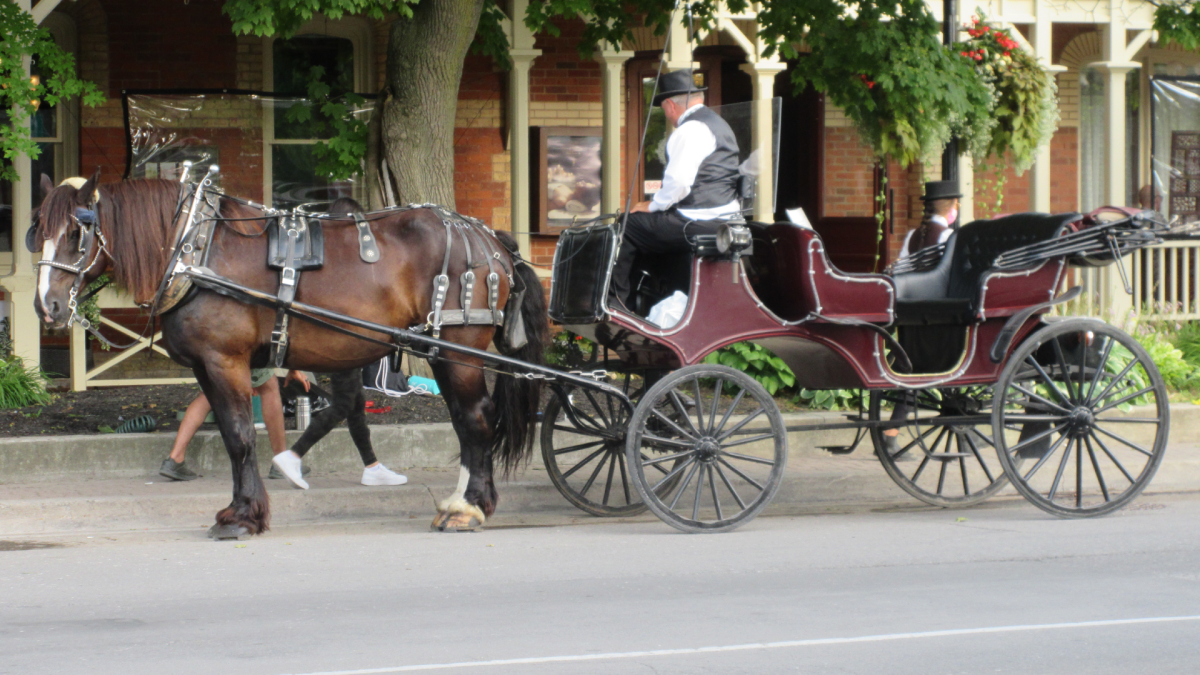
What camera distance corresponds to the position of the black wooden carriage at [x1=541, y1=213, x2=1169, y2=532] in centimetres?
678

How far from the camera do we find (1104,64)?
1316 cm

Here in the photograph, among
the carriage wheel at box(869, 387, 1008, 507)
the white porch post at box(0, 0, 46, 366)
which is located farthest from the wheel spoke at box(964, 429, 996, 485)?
the white porch post at box(0, 0, 46, 366)

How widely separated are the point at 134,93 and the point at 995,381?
8342mm

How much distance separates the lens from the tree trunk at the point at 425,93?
31.5ft

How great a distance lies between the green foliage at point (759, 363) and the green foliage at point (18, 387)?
514 centimetres

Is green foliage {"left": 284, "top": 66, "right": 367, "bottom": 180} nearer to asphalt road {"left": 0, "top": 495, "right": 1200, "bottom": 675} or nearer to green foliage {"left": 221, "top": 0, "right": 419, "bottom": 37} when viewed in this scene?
green foliage {"left": 221, "top": 0, "right": 419, "bottom": 37}

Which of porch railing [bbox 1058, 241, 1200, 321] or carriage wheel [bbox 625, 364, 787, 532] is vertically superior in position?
porch railing [bbox 1058, 241, 1200, 321]

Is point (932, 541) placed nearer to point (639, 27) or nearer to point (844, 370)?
point (844, 370)

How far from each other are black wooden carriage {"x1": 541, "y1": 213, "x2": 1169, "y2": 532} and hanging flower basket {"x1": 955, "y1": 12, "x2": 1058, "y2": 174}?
2.63 meters

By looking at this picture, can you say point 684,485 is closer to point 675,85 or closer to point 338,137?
point 675,85

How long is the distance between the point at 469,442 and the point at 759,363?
380 centimetres

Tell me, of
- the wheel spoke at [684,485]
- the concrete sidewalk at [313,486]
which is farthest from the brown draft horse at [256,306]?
the wheel spoke at [684,485]

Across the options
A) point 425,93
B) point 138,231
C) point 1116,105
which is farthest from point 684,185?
point 1116,105

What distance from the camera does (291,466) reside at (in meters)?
7.78
